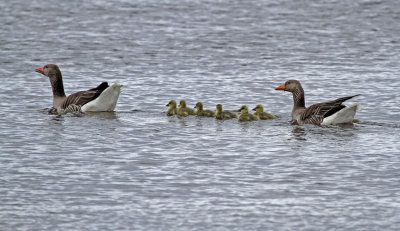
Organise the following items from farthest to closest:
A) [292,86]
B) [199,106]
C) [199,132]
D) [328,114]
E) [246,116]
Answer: [292,86]
[199,106]
[246,116]
[328,114]
[199,132]

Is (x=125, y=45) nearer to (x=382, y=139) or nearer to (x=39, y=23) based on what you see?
(x=39, y=23)

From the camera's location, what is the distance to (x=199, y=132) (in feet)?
47.1

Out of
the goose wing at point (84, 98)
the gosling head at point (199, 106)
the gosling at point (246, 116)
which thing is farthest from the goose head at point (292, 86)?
the goose wing at point (84, 98)

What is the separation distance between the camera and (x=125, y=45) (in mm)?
24922

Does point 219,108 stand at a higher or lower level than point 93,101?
lower

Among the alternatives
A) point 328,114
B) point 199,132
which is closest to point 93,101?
point 199,132

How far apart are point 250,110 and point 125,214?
719 centimetres

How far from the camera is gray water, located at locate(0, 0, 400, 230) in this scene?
9.70 metres

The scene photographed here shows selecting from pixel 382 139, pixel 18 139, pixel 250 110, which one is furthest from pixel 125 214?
pixel 250 110

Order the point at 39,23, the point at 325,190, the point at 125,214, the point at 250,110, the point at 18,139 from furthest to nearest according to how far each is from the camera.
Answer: the point at 39,23, the point at 250,110, the point at 18,139, the point at 325,190, the point at 125,214

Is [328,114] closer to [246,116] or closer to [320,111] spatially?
[320,111]

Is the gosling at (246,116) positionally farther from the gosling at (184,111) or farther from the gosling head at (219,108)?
the gosling at (184,111)

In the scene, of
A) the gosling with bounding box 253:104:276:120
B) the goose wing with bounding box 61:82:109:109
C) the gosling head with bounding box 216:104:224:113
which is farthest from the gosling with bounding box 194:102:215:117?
the goose wing with bounding box 61:82:109:109

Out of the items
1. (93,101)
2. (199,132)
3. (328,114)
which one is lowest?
(199,132)
